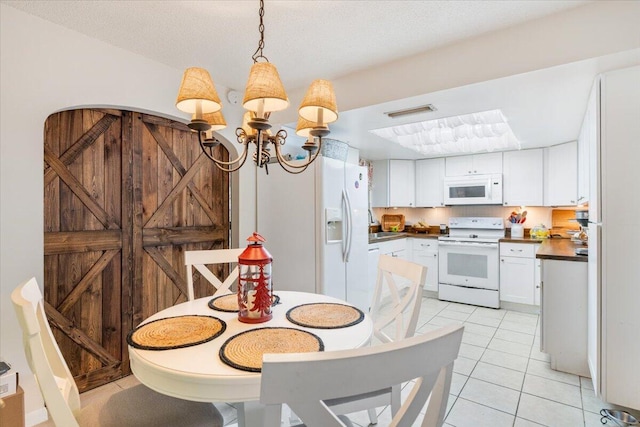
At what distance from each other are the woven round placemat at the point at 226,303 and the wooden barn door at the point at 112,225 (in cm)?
122

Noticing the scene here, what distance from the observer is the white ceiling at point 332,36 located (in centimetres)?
189

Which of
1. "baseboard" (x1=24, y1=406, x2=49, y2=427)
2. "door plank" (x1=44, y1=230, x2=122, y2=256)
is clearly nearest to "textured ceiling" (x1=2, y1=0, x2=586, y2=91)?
"door plank" (x1=44, y1=230, x2=122, y2=256)

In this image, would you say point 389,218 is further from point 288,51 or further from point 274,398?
point 274,398

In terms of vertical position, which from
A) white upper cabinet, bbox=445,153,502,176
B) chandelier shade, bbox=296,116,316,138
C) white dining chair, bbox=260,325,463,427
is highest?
white upper cabinet, bbox=445,153,502,176

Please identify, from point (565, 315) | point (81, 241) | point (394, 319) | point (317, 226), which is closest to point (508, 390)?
point (565, 315)

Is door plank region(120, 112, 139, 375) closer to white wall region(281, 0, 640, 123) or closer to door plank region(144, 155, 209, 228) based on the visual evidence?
door plank region(144, 155, 209, 228)

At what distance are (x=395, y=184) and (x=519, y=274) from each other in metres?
2.14

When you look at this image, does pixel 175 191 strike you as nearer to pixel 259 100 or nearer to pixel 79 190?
pixel 79 190

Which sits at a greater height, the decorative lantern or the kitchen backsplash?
the kitchen backsplash

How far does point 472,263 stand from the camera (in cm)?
436

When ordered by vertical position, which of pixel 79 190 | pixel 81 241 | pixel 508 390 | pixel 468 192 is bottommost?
pixel 508 390

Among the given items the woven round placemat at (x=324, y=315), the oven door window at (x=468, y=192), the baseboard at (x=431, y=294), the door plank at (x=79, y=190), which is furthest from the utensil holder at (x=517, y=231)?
the door plank at (x=79, y=190)

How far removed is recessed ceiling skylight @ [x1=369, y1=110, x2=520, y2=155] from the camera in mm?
3182

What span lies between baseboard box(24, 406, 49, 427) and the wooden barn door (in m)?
0.37
